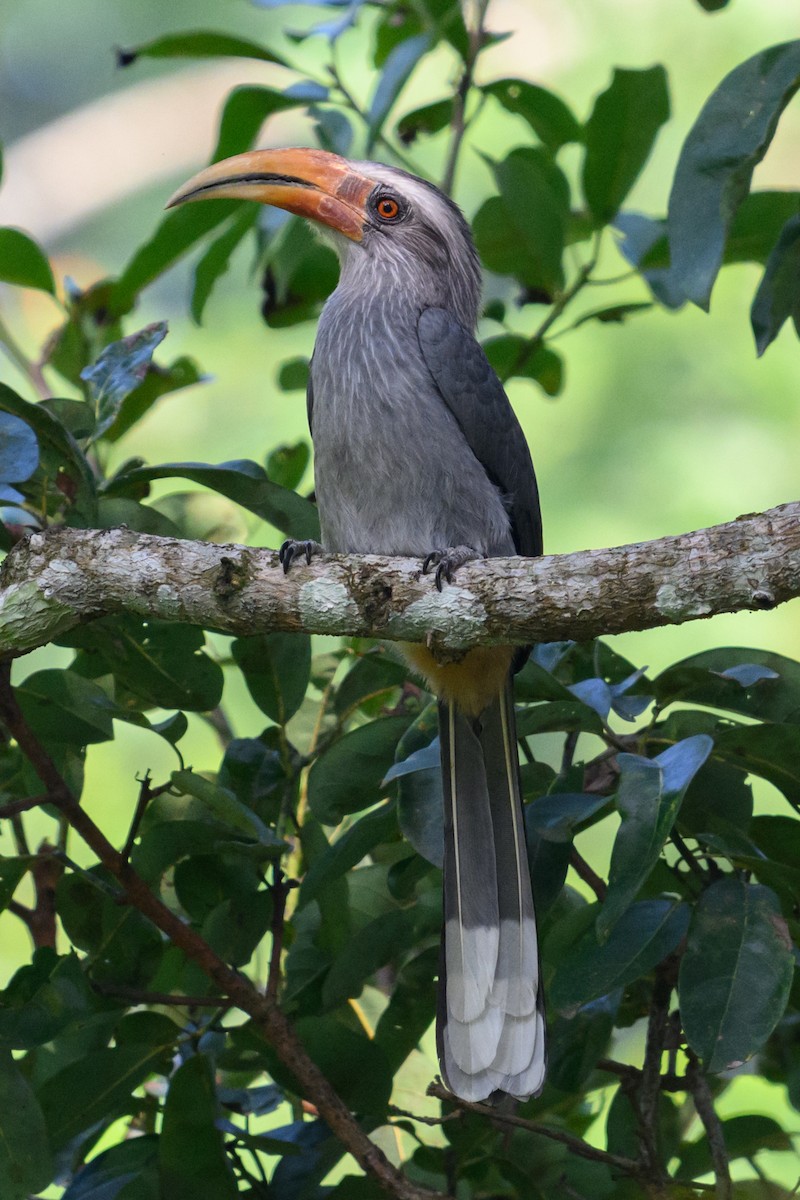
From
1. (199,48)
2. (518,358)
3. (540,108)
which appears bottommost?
(518,358)

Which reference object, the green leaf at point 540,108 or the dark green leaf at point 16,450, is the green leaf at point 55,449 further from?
the green leaf at point 540,108

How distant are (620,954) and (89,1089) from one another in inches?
33.8

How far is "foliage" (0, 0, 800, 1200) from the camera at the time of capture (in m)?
2.01

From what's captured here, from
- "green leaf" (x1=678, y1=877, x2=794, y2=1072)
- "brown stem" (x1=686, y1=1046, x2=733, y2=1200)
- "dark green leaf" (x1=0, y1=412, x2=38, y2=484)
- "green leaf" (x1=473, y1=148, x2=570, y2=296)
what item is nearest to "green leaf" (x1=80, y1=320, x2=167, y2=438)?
"dark green leaf" (x1=0, y1=412, x2=38, y2=484)

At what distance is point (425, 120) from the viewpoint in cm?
349

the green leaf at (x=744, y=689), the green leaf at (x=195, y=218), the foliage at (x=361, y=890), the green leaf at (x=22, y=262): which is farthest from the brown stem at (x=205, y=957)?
the green leaf at (x=195, y=218)

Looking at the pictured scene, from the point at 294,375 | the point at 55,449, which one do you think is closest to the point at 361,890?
the point at 55,449

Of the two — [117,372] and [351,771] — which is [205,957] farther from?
[117,372]

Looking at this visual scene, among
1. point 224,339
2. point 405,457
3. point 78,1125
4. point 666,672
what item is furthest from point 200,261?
point 224,339

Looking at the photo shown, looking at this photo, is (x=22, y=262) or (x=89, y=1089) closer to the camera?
(x=89, y=1089)

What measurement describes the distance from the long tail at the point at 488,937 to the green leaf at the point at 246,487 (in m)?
0.51

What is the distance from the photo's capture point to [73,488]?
260cm

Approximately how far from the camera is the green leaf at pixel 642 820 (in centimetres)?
177

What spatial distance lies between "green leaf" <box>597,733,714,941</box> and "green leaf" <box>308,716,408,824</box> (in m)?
0.57
